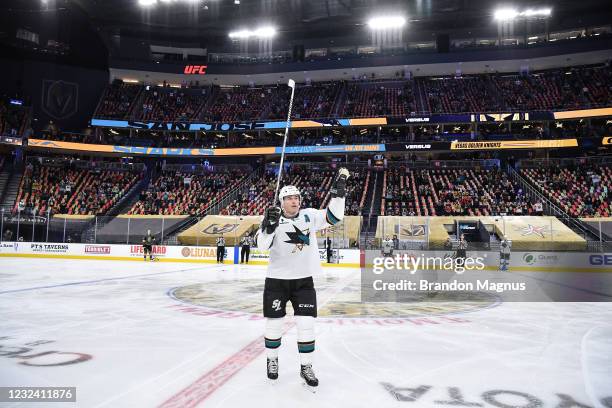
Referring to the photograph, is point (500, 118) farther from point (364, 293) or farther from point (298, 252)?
point (298, 252)

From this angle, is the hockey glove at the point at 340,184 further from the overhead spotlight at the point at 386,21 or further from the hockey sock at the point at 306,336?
the overhead spotlight at the point at 386,21

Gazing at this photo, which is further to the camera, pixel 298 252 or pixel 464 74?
pixel 464 74

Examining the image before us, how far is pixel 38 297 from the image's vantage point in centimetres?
867

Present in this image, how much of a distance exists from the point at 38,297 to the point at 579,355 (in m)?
9.81

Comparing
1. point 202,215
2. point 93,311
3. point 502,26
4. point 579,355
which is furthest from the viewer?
point 502,26

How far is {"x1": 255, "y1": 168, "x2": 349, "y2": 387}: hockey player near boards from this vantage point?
396 cm

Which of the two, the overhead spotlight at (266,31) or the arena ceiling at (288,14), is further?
the overhead spotlight at (266,31)

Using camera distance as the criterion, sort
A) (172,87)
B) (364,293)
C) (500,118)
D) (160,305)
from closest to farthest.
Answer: (160,305)
(364,293)
(500,118)
(172,87)

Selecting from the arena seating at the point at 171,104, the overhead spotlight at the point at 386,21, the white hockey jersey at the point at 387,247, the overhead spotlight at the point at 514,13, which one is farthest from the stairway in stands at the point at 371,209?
the arena seating at the point at 171,104

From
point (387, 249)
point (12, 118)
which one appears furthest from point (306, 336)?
point (12, 118)

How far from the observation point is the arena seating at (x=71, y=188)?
2931 centimetres

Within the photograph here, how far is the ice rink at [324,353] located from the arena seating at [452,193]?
16.7 m

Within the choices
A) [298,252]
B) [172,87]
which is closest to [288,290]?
[298,252]
